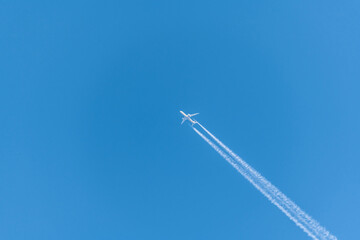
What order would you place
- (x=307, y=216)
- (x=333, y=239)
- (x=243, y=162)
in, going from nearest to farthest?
(x=333, y=239), (x=307, y=216), (x=243, y=162)

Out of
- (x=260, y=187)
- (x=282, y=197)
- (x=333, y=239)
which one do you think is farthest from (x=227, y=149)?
(x=333, y=239)

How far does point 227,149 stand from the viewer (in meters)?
45.1

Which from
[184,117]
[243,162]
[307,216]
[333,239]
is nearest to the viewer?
[333,239]

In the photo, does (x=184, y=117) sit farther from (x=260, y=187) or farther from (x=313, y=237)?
(x=313, y=237)

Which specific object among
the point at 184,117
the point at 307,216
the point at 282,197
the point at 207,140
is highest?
the point at 184,117

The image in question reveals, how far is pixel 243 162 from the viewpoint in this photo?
43.9 m

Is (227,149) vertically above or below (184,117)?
below

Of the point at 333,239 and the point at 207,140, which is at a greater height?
the point at 207,140

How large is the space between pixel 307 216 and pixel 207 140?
2008 centimetres

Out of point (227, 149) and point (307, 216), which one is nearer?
point (307, 216)

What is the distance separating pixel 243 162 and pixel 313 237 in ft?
48.9

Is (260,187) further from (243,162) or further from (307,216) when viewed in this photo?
(307,216)

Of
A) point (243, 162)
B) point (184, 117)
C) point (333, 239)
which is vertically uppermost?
point (184, 117)

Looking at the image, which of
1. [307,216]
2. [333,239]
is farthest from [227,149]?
[333,239]
